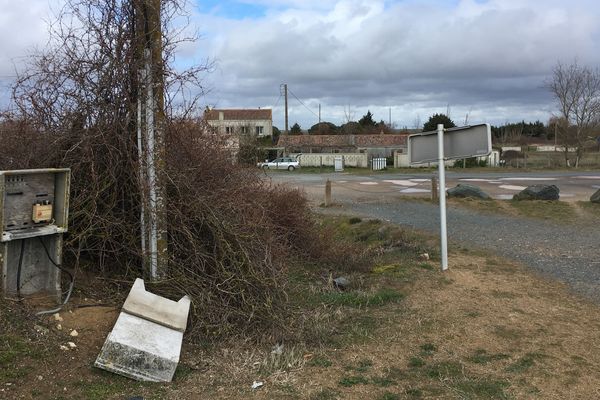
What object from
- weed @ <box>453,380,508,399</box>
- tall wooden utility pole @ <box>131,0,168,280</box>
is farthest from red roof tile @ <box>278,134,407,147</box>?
weed @ <box>453,380,508,399</box>

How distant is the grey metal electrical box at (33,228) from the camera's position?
4551 mm

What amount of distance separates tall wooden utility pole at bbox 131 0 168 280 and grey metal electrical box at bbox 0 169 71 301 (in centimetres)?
69

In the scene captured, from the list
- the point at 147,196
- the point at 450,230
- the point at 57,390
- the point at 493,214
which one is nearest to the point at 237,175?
the point at 147,196

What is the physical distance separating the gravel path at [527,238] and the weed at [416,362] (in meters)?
3.11

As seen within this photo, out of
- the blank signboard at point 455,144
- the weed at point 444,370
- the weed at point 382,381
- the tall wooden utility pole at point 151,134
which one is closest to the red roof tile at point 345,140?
the blank signboard at point 455,144

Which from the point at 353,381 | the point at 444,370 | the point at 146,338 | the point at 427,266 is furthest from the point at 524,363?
the point at 427,266

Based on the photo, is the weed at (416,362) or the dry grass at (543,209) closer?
the weed at (416,362)

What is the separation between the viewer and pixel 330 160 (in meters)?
62.4

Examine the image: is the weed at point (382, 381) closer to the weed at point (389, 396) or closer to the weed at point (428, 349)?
the weed at point (389, 396)

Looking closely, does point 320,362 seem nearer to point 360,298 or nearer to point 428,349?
point 428,349

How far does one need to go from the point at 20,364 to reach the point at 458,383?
10.2 ft

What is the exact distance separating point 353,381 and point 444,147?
4.70m

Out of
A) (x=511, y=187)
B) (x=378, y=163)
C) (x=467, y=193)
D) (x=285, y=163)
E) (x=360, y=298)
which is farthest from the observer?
(x=378, y=163)

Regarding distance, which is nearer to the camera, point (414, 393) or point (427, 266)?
point (414, 393)
